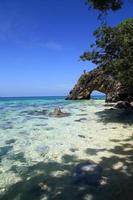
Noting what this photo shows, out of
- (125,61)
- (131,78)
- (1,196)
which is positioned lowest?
(1,196)

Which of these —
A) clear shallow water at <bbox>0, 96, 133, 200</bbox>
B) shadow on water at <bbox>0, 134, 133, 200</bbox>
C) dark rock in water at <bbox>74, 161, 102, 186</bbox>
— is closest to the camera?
shadow on water at <bbox>0, 134, 133, 200</bbox>

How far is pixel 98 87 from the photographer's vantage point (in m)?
48.3

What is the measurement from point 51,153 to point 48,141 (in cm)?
240

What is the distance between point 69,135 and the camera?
14.6 meters

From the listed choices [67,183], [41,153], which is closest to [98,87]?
[41,153]

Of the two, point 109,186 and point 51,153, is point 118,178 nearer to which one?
point 109,186

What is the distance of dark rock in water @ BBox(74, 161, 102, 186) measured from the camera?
24.5 feet

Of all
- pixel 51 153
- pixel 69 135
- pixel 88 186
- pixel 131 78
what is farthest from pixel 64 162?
pixel 131 78

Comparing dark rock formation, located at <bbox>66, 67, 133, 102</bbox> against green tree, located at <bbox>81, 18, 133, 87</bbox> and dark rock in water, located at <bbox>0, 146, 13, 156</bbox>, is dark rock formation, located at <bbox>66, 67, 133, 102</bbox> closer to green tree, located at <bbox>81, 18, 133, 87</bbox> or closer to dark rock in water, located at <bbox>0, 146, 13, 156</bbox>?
green tree, located at <bbox>81, 18, 133, 87</bbox>

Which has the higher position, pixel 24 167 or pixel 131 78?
pixel 131 78

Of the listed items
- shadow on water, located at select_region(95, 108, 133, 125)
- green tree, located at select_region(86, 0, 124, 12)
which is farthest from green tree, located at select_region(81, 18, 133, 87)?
green tree, located at select_region(86, 0, 124, 12)

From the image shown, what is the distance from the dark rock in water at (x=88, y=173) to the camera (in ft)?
24.5

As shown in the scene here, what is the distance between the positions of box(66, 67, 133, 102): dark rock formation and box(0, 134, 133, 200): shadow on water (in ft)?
81.5

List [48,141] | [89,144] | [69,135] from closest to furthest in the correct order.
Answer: [89,144]
[48,141]
[69,135]
